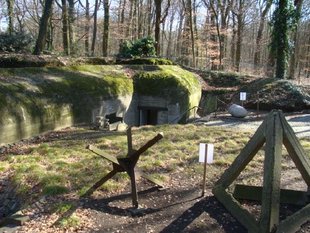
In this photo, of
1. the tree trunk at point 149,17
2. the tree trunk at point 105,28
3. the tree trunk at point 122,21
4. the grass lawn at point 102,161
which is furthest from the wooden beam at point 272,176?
the tree trunk at point 149,17

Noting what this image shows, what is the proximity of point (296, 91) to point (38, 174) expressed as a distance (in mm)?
13729

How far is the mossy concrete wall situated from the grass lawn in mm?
582

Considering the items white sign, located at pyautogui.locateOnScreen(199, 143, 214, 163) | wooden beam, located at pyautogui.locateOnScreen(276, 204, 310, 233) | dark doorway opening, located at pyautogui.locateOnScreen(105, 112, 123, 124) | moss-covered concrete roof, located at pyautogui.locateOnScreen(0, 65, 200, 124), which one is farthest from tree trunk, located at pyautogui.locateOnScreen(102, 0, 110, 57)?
wooden beam, located at pyautogui.locateOnScreen(276, 204, 310, 233)

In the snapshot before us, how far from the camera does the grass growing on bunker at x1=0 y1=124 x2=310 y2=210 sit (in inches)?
274

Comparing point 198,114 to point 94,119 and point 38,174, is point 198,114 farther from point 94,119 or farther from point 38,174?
point 38,174

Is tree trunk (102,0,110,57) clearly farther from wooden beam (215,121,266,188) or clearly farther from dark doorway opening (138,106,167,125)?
wooden beam (215,121,266,188)

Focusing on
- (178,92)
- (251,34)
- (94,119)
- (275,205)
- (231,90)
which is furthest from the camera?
(251,34)

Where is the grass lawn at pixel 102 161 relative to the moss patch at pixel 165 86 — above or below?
below

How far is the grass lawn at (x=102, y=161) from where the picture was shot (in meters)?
6.95

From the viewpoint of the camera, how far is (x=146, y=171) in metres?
7.74

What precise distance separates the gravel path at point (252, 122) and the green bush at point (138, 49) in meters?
7.19

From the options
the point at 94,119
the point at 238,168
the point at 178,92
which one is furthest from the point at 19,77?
the point at 238,168

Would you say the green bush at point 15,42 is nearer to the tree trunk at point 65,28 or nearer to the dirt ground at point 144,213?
the tree trunk at point 65,28

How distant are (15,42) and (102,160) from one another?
10.1m
